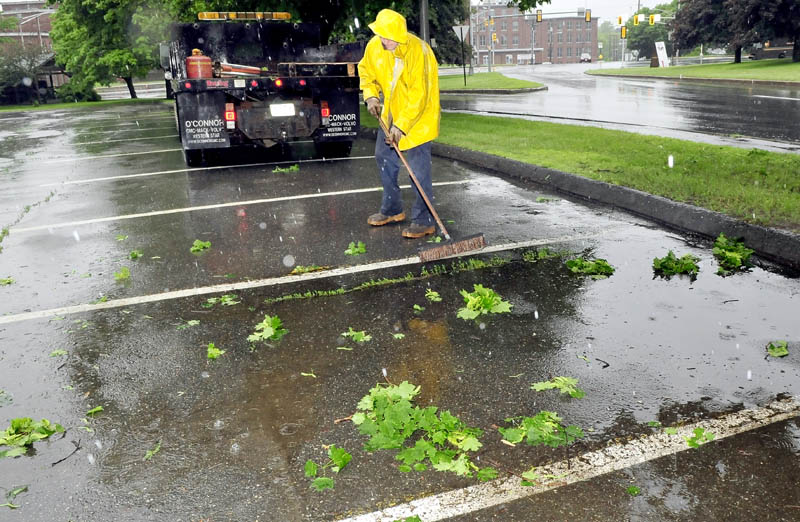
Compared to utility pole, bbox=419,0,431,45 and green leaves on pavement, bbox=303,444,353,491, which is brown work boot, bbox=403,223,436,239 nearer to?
green leaves on pavement, bbox=303,444,353,491

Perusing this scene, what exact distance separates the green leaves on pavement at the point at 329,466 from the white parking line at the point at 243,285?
2471 millimetres

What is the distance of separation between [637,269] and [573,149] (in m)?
5.30

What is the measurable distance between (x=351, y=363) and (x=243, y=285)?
171 centimetres

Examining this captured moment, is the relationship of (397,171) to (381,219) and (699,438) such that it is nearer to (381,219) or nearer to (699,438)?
(381,219)

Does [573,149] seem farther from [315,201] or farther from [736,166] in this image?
[315,201]

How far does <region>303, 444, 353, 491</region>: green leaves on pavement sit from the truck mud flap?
8388 millimetres

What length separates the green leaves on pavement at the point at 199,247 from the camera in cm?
604

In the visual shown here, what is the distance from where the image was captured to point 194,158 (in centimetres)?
1143

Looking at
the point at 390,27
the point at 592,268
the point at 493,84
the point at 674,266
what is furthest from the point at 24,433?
the point at 493,84

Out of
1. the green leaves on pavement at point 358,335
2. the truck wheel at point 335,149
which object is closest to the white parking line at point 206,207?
the truck wheel at point 335,149

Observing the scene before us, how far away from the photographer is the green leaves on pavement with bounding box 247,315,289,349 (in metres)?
4.05

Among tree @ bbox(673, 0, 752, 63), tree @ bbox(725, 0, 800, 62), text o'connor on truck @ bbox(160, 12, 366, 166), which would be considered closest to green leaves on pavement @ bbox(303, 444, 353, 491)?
text o'connor on truck @ bbox(160, 12, 366, 166)

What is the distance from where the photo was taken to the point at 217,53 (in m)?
12.4

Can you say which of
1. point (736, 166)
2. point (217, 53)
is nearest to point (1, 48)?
point (217, 53)
